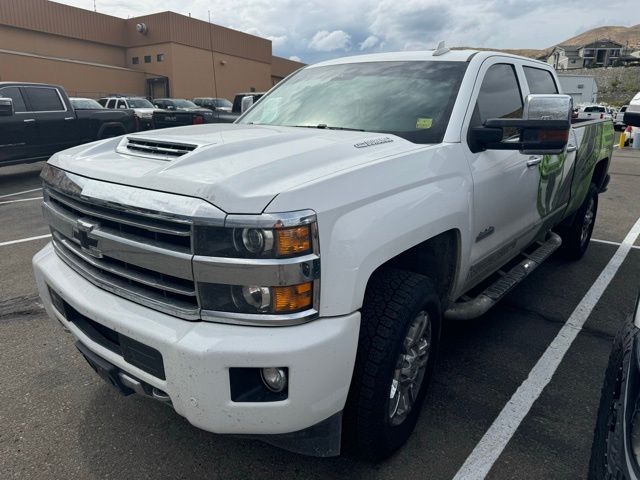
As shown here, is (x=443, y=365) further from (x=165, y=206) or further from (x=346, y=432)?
(x=165, y=206)

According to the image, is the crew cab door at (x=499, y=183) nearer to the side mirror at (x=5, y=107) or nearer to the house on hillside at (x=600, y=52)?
the side mirror at (x=5, y=107)

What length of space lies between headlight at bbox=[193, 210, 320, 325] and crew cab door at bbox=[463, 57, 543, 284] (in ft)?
4.30

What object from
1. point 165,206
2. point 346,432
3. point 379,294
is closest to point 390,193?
point 379,294

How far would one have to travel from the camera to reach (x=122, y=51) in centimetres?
4038

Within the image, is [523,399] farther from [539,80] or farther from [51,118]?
[51,118]

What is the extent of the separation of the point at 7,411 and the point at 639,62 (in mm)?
A: 97044

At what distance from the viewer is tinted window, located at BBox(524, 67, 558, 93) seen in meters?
3.82

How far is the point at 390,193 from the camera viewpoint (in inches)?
82.4

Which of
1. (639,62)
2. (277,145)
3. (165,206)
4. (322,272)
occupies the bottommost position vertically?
(322,272)

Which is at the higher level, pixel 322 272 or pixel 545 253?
pixel 322 272

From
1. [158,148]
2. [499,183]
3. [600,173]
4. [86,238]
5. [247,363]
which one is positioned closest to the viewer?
[247,363]

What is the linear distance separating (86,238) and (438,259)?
67.3 inches

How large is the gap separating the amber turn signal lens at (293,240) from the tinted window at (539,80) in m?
2.81

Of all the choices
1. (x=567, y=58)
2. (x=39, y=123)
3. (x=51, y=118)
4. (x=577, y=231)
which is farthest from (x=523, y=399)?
(x=567, y=58)
